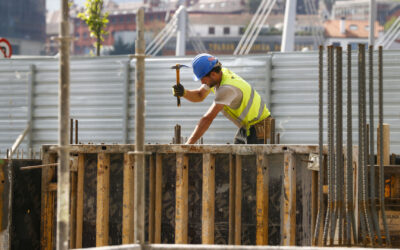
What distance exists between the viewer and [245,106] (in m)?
8.67

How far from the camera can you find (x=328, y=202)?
22.3 feet

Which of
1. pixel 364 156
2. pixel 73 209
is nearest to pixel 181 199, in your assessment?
pixel 73 209

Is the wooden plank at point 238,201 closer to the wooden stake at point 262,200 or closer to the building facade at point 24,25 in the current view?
the wooden stake at point 262,200

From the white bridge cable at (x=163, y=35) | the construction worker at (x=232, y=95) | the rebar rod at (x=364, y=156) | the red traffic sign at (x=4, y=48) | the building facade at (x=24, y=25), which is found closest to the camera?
the rebar rod at (x=364, y=156)

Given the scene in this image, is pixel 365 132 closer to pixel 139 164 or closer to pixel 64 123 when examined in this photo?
pixel 139 164

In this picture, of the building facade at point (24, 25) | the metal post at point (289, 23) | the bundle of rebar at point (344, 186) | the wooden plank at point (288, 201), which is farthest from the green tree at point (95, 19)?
the building facade at point (24, 25)

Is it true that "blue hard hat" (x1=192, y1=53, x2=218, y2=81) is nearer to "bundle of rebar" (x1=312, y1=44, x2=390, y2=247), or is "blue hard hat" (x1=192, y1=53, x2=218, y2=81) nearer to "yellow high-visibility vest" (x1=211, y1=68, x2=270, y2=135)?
"yellow high-visibility vest" (x1=211, y1=68, x2=270, y2=135)

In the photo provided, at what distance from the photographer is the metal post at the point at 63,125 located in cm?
543

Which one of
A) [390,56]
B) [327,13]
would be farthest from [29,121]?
[327,13]

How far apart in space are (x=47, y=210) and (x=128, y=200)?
902 millimetres

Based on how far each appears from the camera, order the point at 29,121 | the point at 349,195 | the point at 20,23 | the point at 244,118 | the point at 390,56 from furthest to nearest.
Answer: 1. the point at 20,23
2. the point at 29,121
3. the point at 390,56
4. the point at 244,118
5. the point at 349,195

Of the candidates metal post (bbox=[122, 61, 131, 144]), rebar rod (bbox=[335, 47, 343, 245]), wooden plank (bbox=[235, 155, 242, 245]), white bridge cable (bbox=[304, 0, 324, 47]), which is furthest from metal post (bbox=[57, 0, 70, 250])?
white bridge cable (bbox=[304, 0, 324, 47])

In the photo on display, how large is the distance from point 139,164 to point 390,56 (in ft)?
34.8

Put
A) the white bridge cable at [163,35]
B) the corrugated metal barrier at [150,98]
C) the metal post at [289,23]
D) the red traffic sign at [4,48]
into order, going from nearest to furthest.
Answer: the corrugated metal barrier at [150,98] < the red traffic sign at [4,48] < the metal post at [289,23] < the white bridge cable at [163,35]
